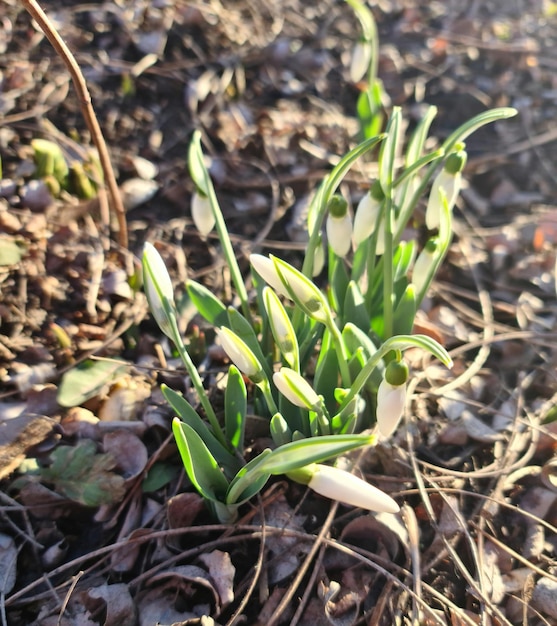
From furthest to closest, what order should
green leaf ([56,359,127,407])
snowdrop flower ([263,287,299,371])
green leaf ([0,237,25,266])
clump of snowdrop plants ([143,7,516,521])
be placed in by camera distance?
green leaf ([0,237,25,266]), green leaf ([56,359,127,407]), snowdrop flower ([263,287,299,371]), clump of snowdrop plants ([143,7,516,521])

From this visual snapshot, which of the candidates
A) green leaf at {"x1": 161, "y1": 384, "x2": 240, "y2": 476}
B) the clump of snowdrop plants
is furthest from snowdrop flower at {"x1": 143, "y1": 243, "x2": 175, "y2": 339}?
green leaf at {"x1": 161, "y1": 384, "x2": 240, "y2": 476}

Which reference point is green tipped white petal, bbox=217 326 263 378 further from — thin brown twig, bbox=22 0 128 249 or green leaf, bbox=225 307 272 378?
thin brown twig, bbox=22 0 128 249

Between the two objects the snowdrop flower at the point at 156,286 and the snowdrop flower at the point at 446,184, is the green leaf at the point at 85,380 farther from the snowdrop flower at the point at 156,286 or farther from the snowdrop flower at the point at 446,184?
the snowdrop flower at the point at 446,184

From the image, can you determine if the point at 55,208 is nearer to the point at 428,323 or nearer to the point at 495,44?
the point at 428,323

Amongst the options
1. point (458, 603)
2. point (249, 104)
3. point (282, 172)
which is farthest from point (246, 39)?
point (458, 603)

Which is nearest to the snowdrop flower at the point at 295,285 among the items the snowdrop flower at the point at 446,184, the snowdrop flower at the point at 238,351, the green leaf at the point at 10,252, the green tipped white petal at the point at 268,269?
the green tipped white petal at the point at 268,269

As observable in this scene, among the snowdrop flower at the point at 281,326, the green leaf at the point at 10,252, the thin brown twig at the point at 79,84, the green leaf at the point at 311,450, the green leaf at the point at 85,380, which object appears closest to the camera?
the green leaf at the point at 311,450

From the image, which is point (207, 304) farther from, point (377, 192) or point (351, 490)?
point (351, 490)
